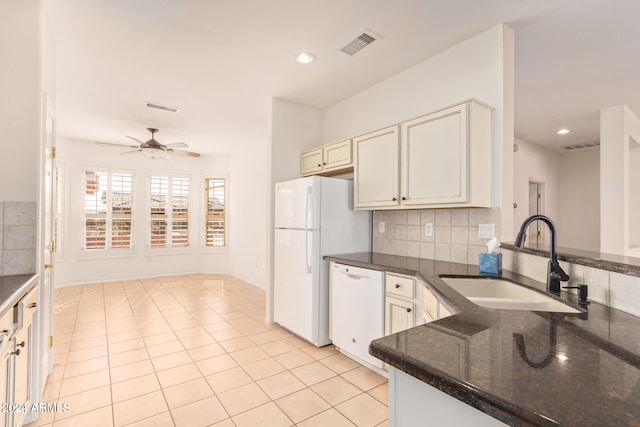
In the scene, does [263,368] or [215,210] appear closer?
[263,368]

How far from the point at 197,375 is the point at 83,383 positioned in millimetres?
851

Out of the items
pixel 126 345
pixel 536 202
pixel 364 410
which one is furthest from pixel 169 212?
pixel 536 202

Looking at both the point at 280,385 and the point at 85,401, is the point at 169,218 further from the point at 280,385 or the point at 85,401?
the point at 280,385

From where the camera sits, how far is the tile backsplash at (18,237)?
1.94m

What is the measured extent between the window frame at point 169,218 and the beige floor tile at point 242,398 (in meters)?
5.06

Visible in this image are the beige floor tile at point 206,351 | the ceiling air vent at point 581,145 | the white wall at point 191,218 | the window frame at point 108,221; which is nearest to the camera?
the beige floor tile at point 206,351

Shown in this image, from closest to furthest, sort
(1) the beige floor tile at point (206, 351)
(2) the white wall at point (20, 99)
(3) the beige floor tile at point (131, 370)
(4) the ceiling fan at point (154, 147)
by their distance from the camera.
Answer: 1. (2) the white wall at point (20, 99)
2. (3) the beige floor tile at point (131, 370)
3. (1) the beige floor tile at point (206, 351)
4. (4) the ceiling fan at point (154, 147)

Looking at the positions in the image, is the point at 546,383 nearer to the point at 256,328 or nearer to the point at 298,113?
the point at 256,328

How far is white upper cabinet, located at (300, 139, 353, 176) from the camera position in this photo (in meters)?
3.26

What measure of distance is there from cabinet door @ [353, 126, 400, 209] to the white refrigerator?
0.81 feet

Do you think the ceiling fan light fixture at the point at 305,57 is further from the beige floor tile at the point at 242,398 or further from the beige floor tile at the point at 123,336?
the beige floor tile at the point at 123,336

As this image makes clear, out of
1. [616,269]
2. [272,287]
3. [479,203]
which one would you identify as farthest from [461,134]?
[272,287]

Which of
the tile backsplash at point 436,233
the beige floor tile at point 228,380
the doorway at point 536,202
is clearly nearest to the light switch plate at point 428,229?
the tile backsplash at point 436,233

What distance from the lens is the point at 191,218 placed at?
6949 millimetres
